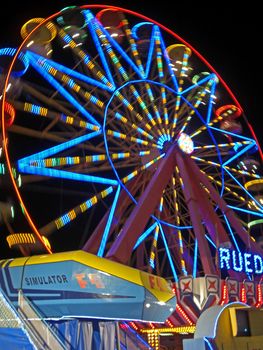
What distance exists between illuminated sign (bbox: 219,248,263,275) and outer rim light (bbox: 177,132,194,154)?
12.3 feet

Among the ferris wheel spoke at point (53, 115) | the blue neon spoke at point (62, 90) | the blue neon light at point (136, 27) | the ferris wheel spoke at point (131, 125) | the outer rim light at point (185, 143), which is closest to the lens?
the ferris wheel spoke at point (53, 115)

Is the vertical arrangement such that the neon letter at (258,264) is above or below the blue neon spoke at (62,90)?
below

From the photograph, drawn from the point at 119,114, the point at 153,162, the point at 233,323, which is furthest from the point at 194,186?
the point at 233,323

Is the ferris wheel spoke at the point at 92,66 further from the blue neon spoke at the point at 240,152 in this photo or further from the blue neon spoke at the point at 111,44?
the blue neon spoke at the point at 240,152

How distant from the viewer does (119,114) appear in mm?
16062

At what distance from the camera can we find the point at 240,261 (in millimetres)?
16125

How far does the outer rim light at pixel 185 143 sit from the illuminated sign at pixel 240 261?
3763 mm

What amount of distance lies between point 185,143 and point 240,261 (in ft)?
14.5

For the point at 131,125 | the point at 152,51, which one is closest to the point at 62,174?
the point at 131,125

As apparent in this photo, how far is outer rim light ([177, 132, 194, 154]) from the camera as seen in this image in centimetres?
1745

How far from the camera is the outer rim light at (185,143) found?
1745cm

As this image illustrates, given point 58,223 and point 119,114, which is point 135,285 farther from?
point 119,114

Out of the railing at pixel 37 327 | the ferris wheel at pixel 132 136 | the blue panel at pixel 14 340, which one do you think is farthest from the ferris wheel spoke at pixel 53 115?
the blue panel at pixel 14 340

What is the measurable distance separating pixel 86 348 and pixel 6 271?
1.61 m
